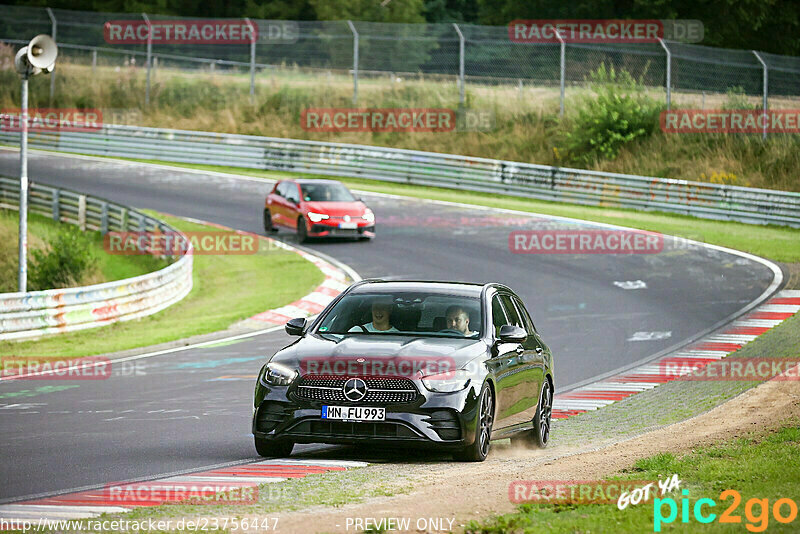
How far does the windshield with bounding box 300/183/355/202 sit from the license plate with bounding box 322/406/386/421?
20990 mm

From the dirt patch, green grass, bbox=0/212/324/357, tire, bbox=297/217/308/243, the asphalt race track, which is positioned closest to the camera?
the dirt patch

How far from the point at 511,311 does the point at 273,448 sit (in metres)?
2.90

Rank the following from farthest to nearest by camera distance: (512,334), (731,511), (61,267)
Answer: (61,267) → (512,334) → (731,511)

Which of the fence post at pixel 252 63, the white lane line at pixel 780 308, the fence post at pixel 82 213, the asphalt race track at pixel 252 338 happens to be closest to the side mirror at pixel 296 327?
the asphalt race track at pixel 252 338

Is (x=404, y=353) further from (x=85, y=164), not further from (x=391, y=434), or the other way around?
(x=85, y=164)

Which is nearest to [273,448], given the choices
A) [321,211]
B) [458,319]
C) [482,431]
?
[482,431]

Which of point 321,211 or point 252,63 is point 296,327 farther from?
point 252,63

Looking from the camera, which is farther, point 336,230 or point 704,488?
point 336,230

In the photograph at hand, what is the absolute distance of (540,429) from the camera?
11.2 metres

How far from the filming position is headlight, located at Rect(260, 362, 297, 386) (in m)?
9.55

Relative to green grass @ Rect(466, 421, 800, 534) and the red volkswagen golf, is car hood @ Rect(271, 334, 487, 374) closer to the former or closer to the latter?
green grass @ Rect(466, 421, 800, 534)

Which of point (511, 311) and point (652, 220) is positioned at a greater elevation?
point (511, 311)

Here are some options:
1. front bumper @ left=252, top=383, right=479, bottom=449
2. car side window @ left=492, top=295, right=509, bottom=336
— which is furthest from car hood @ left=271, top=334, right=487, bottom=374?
car side window @ left=492, top=295, right=509, bottom=336

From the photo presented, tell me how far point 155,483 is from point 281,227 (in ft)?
74.9
